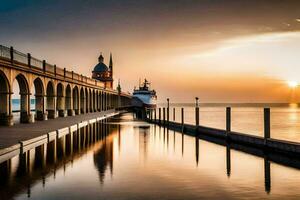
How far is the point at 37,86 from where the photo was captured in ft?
149

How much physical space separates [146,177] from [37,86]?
1399 inches

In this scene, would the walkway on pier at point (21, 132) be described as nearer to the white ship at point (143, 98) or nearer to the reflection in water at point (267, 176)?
the reflection in water at point (267, 176)

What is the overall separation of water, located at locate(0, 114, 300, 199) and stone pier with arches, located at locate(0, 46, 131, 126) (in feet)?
56.7

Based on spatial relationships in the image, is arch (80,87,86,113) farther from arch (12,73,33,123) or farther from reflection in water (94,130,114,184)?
reflection in water (94,130,114,184)

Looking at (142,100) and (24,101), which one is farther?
(142,100)

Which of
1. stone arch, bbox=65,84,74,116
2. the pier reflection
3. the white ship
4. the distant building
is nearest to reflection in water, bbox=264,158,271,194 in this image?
the pier reflection

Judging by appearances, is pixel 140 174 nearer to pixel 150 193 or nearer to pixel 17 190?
pixel 150 193

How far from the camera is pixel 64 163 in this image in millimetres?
15297

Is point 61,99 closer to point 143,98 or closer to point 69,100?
point 69,100

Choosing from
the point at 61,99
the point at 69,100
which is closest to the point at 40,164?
the point at 61,99

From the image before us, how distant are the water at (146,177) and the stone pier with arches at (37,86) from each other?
56.7 feet

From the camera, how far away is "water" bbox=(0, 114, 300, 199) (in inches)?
400

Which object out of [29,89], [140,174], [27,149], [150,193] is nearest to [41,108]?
[29,89]

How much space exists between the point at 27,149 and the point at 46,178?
7.49m
